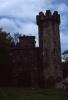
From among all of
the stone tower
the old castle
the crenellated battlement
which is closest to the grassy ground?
the stone tower

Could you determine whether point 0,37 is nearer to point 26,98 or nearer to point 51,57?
point 51,57

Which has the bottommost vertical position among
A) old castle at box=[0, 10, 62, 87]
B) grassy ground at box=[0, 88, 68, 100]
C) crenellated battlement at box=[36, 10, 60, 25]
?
grassy ground at box=[0, 88, 68, 100]

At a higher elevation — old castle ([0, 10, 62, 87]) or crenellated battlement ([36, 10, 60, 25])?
crenellated battlement ([36, 10, 60, 25])

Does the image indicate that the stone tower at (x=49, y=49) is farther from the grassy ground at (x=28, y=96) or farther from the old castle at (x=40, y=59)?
the grassy ground at (x=28, y=96)

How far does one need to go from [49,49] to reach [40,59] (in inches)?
82.1

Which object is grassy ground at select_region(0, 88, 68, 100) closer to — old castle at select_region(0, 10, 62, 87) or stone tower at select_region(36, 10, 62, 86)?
stone tower at select_region(36, 10, 62, 86)

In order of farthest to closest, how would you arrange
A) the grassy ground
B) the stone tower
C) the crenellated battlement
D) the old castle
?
the crenellated battlement, the old castle, the stone tower, the grassy ground

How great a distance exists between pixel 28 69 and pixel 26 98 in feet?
67.8

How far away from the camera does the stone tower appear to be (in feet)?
175

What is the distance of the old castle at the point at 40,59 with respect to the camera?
53.9m

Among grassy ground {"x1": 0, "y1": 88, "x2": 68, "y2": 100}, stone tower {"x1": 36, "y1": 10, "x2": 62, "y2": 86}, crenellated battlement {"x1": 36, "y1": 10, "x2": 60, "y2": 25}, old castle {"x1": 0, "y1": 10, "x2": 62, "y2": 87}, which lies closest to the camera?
grassy ground {"x1": 0, "y1": 88, "x2": 68, "y2": 100}

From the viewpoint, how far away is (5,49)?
54.8 m

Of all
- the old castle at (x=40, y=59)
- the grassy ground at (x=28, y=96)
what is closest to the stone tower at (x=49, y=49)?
the old castle at (x=40, y=59)

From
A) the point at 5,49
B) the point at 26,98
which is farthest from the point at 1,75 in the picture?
the point at 26,98
